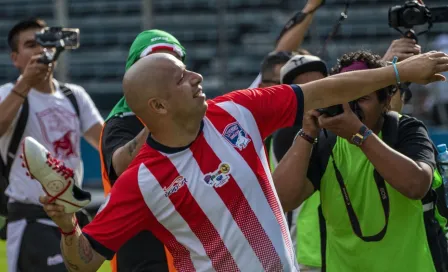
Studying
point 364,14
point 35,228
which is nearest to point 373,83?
point 35,228

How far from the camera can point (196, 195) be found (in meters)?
3.97

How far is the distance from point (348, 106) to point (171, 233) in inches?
38.3

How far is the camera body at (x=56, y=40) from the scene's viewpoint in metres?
7.14

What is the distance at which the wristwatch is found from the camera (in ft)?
14.3

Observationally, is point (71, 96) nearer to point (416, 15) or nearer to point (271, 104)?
point (416, 15)

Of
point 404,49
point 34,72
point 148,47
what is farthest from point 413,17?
point 34,72

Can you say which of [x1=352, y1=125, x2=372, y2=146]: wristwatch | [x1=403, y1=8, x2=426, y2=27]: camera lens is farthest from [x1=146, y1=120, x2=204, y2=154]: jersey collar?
[x1=403, y1=8, x2=426, y2=27]: camera lens

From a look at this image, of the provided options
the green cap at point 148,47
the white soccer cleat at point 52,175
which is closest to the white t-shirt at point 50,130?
the green cap at point 148,47

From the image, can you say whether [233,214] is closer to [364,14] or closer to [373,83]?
[373,83]

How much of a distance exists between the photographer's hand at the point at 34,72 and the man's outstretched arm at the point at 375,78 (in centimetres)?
316

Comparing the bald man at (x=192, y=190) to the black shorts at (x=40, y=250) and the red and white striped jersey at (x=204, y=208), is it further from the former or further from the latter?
the black shorts at (x=40, y=250)

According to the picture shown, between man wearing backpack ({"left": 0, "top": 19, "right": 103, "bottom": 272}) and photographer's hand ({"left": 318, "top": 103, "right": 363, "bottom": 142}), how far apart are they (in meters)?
3.01

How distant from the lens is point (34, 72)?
22.7 ft

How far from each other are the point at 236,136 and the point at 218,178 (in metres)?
0.20
